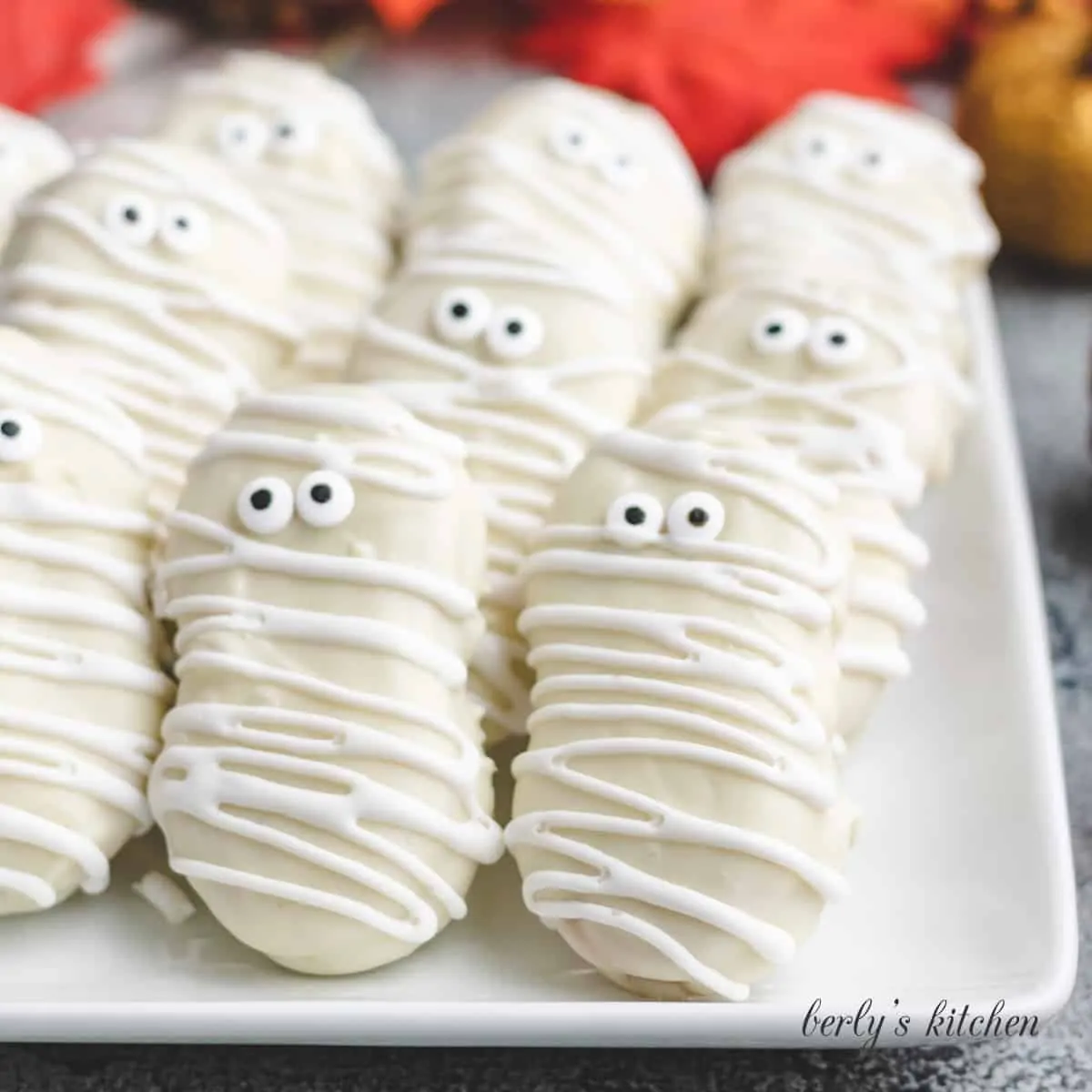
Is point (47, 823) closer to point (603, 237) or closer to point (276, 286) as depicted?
point (276, 286)

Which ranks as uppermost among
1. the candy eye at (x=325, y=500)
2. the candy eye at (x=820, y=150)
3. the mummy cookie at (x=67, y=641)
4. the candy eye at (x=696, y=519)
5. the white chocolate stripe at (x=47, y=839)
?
the candy eye at (x=820, y=150)

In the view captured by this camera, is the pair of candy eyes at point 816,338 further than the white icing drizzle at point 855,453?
Yes

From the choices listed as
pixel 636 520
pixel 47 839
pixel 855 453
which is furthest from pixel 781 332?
pixel 47 839

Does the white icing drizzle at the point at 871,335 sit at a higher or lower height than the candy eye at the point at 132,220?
higher

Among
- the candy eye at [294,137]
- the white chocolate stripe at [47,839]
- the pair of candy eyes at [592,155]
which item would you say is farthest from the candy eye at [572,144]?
the white chocolate stripe at [47,839]

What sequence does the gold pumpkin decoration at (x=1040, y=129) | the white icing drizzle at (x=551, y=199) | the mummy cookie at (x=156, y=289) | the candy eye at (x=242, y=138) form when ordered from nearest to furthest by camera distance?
the mummy cookie at (x=156, y=289) < the white icing drizzle at (x=551, y=199) < the candy eye at (x=242, y=138) < the gold pumpkin decoration at (x=1040, y=129)

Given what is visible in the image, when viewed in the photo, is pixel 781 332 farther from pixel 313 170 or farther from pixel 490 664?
pixel 313 170

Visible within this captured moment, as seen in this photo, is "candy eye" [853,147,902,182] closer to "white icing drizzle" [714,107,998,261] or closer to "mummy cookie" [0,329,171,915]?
"white icing drizzle" [714,107,998,261]

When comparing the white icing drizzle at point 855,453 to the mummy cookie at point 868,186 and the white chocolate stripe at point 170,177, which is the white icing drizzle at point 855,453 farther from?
the white chocolate stripe at point 170,177
